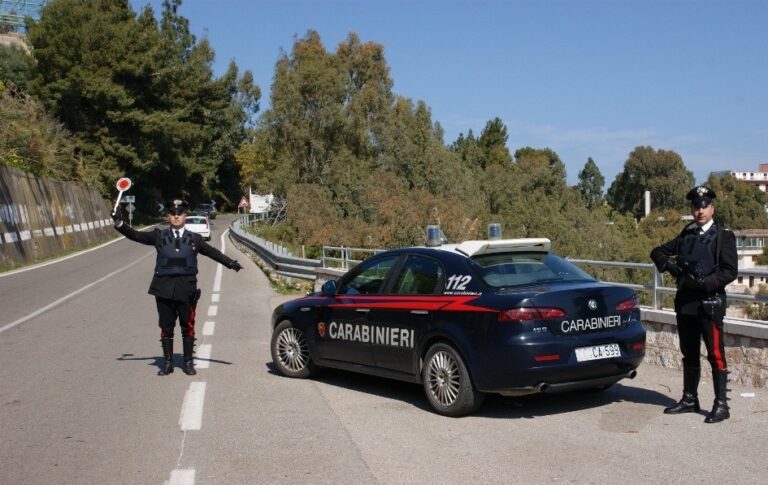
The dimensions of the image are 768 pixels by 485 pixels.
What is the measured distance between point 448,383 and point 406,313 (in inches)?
31.6

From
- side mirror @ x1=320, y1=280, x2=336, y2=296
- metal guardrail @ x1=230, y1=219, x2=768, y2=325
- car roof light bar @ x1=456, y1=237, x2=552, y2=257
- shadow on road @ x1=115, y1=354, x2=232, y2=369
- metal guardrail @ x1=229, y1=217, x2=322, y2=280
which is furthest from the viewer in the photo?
metal guardrail @ x1=229, y1=217, x2=322, y2=280

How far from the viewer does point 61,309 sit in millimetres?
16203

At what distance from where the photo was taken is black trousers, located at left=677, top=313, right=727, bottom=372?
6.75m

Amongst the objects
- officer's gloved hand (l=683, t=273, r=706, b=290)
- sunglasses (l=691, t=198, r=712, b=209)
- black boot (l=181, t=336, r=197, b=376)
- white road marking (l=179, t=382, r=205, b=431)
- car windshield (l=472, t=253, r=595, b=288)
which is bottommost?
white road marking (l=179, t=382, r=205, b=431)

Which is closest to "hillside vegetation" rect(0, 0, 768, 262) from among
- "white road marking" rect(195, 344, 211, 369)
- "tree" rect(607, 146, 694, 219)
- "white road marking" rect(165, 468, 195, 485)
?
"tree" rect(607, 146, 694, 219)

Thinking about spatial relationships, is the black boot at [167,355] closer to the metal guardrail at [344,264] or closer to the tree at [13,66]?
the metal guardrail at [344,264]

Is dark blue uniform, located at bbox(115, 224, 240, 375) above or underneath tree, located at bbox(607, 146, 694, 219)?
underneath

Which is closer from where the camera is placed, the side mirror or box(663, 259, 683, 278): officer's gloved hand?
box(663, 259, 683, 278): officer's gloved hand

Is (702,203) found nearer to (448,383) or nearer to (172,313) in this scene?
(448,383)

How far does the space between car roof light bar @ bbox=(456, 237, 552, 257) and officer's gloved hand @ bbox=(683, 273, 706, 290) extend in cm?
132

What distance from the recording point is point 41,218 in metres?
37.6

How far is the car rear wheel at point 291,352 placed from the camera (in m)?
8.96

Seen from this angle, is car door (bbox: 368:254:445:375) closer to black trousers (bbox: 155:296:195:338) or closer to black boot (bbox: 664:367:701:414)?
black boot (bbox: 664:367:701:414)

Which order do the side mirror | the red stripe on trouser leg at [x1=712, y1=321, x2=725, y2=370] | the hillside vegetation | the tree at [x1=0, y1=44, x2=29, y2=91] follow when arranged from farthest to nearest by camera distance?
the tree at [x1=0, y1=44, x2=29, y2=91], the hillside vegetation, the side mirror, the red stripe on trouser leg at [x1=712, y1=321, x2=725, y2=370]
